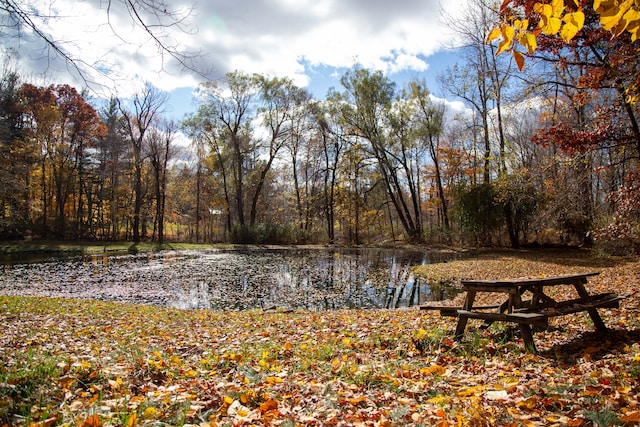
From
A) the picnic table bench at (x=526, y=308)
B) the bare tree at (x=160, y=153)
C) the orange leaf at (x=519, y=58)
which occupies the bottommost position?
the picnic table bench at (x=526, y=308)

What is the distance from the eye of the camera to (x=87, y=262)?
1889 cm

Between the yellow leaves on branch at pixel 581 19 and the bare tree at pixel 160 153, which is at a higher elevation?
the bare tree at pixel 160 153

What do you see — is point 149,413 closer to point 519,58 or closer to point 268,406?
point 268,406

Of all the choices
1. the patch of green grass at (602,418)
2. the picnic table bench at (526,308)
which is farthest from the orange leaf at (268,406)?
the picnic table bench at (526,308)

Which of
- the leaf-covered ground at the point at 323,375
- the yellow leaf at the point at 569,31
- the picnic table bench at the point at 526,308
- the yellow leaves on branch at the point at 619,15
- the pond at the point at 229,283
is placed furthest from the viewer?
the pond at the point at 229,283

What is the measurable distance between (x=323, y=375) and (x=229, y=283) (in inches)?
407

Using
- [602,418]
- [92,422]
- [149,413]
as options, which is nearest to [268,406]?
[149,413]

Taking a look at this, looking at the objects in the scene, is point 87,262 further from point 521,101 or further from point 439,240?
point 439,240

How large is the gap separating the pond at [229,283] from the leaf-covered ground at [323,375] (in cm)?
461

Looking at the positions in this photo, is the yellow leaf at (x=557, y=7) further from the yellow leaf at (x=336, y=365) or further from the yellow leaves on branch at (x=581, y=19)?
the yellow leaf at (x=336, y=365)

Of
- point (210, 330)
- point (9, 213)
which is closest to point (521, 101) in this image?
point (210, 330)

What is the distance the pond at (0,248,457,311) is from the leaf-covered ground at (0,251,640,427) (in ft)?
15.1

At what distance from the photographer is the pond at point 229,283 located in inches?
410

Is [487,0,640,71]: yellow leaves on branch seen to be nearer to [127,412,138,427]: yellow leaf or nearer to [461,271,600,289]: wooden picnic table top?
[461,271,600,289]: wooden picnic table top
